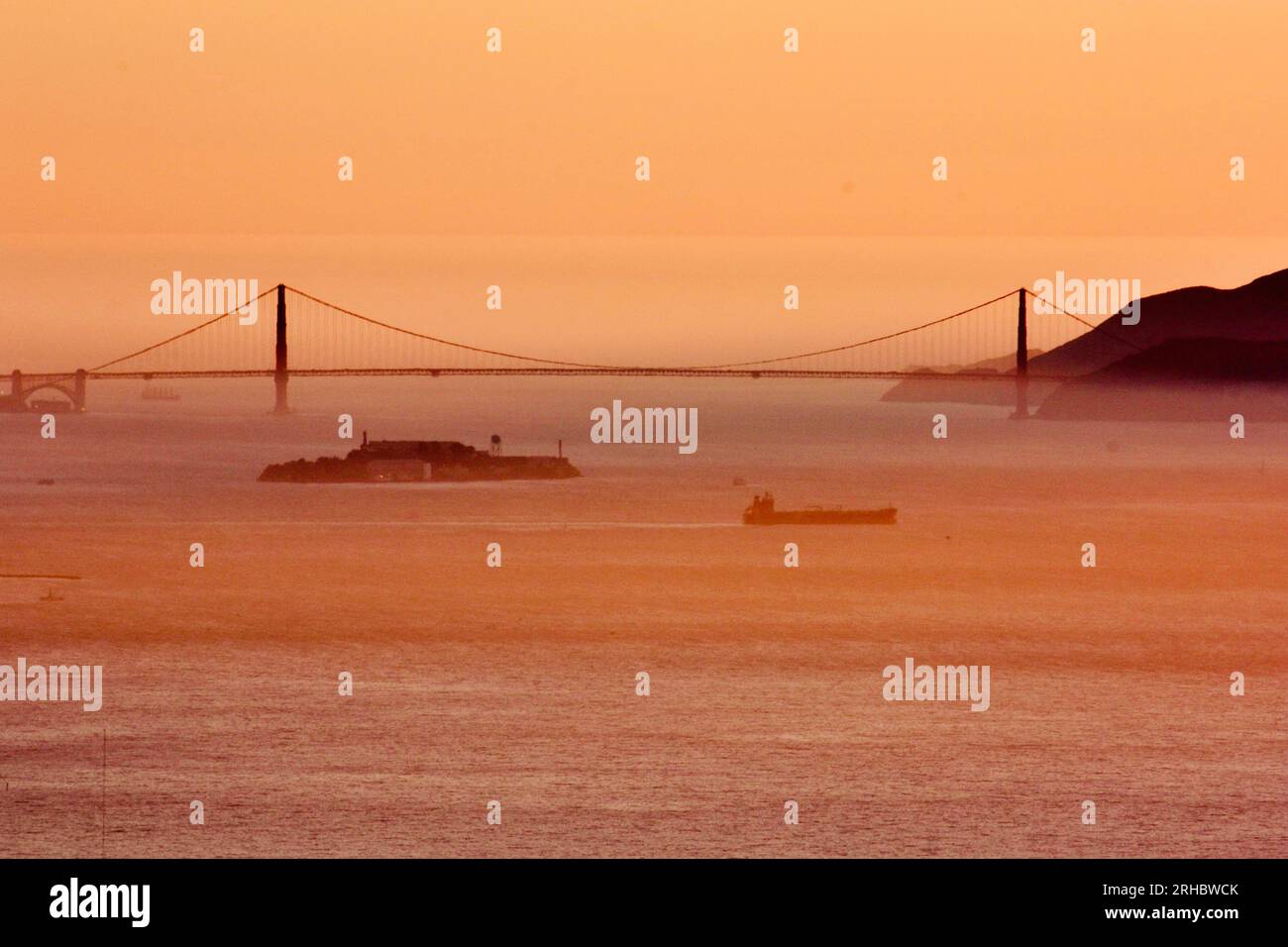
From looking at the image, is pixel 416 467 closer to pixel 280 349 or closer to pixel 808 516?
pixel 280 349

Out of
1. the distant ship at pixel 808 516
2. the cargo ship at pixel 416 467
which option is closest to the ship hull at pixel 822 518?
the distant ship at pixel 808 516

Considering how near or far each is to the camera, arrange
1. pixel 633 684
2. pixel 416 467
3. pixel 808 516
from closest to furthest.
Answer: pixel 633 684 < pixel 808 516 < pixel 416 467

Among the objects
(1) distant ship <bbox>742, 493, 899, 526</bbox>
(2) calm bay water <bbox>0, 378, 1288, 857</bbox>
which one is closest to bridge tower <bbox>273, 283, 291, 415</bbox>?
(2) calm bay water <bbox>0, 378, 1288, 857</bbox>

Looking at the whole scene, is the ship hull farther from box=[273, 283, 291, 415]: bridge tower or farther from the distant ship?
box=[273, 283, 291, 415]: bridge tower

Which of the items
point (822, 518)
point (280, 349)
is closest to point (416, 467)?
point (280, 349)

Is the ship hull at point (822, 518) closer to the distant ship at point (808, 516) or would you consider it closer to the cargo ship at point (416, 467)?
the distant ship at point (808, 516)

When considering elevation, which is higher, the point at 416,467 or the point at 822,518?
the point at 416,467
